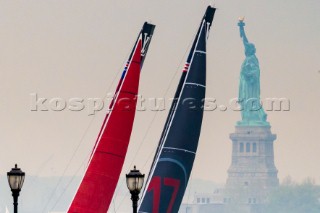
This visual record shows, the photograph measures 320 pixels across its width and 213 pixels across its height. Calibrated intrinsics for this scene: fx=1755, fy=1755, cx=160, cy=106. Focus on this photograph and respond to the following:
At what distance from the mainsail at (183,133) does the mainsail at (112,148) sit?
1.18 m

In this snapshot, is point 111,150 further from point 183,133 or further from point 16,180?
point 16,180

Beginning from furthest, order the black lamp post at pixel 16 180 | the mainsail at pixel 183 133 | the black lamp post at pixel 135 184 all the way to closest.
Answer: the mainsail at pixel 183 133 → the black lamp post at pixel 135 184 → the black lamp post at pixel 16 180

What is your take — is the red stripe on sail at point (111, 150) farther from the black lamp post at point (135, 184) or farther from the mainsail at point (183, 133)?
the black lamp post at point (135, 184)

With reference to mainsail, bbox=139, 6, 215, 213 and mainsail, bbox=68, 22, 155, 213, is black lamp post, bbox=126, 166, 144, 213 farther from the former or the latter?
mainsail, bbox=139, 6, 215, 213

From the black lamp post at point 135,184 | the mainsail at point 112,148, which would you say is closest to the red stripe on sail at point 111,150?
the mainsail at point 112,148

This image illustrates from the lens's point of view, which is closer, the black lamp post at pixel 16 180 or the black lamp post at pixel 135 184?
the black lamp post at pixel 16 180

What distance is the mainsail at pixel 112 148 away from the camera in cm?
4544

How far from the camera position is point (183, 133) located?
1845 inches

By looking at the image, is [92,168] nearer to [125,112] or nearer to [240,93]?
[125,112]

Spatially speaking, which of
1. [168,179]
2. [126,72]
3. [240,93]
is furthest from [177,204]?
[240,93]

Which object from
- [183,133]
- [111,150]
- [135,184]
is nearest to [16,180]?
[135,184]

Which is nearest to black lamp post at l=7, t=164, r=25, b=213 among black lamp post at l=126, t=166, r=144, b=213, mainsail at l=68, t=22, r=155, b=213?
black lamp post at l=126, t=166, r=144, b=213

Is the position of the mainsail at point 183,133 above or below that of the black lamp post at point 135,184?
above

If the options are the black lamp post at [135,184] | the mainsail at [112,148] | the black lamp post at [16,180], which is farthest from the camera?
the mainsail at [112,148]
